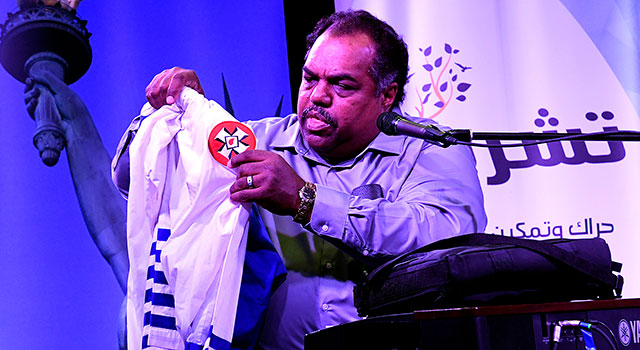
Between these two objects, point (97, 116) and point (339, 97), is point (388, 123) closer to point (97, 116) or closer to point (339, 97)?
point (339, 97)

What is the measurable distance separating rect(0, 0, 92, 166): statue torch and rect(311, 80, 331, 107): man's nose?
129cm

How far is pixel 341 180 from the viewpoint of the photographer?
235cm

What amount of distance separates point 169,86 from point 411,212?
78 cm

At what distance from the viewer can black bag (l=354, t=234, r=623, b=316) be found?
1.35 meters

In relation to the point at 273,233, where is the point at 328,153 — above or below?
above

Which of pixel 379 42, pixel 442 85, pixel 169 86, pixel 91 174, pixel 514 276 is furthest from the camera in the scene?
pixel 442 85

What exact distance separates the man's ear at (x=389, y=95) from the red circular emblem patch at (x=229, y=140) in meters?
0.65

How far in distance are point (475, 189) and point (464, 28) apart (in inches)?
50.9

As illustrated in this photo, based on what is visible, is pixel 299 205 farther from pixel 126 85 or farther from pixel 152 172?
pixel 126 85

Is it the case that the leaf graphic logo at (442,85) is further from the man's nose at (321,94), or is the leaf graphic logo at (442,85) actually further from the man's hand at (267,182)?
the man's hand at (267,182)

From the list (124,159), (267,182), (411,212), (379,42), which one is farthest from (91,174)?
(411,212)

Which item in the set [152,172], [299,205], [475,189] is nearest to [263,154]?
[299,205]

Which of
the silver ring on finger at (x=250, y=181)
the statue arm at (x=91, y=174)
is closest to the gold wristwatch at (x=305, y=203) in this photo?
the silver ring on finger at (x=250, y=181)

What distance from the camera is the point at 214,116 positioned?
209 centimetres
